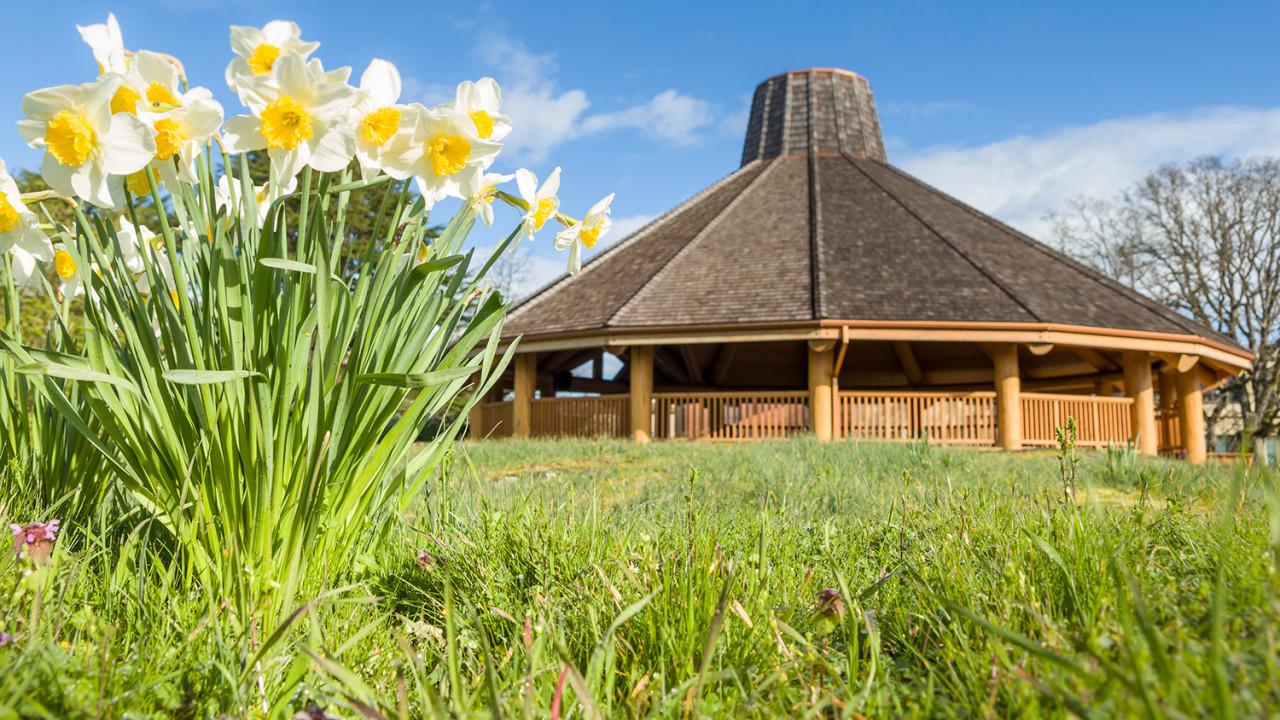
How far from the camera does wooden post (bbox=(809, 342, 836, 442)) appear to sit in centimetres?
1251

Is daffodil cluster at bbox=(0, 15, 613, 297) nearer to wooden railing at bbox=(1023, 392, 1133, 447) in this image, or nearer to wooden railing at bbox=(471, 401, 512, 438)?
wooden railing at bbox=(1023, 392, 1133, 447)

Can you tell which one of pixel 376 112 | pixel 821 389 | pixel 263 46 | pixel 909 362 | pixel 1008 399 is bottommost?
pixel 1008 399

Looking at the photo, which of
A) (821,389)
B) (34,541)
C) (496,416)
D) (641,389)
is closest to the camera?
(34,541)

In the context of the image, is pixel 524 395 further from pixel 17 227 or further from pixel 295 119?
pixel 295 119

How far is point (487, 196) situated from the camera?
7.27 ft

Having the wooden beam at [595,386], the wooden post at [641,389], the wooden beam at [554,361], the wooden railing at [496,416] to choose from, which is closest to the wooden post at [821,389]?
the wooden post at [641,389]

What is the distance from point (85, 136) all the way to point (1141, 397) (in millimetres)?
15560

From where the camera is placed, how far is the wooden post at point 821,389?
41.0 feet

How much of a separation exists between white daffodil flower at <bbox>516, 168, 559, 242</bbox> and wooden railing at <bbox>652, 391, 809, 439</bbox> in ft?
34.8

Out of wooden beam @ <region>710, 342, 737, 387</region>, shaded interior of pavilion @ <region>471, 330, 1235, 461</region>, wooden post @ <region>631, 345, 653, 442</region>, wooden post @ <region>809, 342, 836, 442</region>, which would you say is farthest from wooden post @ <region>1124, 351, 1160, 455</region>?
wooden post @ <region>631, 345, 653, 442</region>

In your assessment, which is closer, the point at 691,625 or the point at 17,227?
the point at 691,625

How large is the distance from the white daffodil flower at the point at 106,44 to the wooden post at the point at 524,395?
1249cm

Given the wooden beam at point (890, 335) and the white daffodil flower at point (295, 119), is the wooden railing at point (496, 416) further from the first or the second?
the white daffodil flower at point (295, 119)

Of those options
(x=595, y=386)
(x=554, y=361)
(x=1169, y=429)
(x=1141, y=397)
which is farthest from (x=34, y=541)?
(x=1169, y=429)
